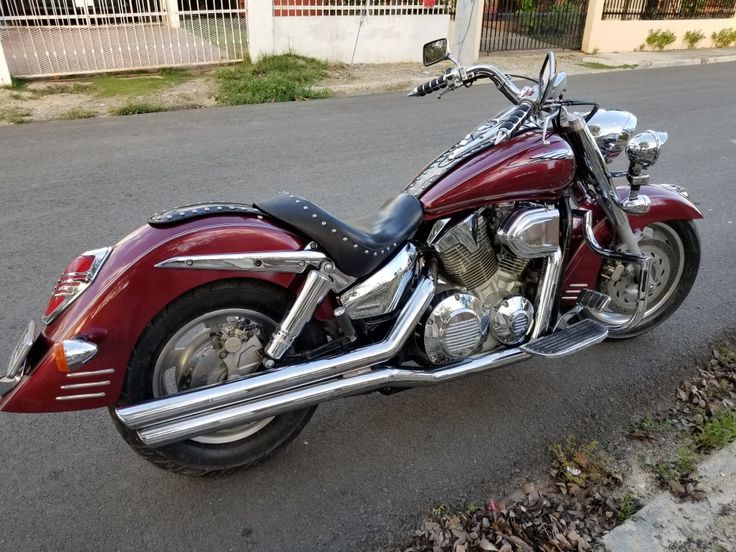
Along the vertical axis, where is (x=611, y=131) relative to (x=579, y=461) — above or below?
above

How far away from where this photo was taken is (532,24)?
1522 centimetres

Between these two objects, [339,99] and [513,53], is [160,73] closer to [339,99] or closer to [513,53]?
[339,99]

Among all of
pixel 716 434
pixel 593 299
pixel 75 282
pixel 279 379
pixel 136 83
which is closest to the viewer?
pixel 75 282

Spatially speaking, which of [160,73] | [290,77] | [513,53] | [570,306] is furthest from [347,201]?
[513,53]

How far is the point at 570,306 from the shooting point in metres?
3.02

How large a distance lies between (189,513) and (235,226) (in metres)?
1.11

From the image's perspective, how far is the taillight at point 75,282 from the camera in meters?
2.04

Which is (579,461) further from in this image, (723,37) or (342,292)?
(723,37)

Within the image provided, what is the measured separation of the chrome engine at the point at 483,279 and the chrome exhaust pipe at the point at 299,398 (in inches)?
3.6

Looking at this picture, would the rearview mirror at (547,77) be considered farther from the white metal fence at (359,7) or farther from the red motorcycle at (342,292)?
the white metal fence at (359,7)

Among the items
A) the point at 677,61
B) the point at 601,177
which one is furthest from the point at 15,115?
the point at 677,61

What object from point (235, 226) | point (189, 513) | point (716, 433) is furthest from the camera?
point (716, 433)

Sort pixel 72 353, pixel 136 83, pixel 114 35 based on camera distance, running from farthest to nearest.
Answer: pixel 114 35 → pixel 136 83 → pixel 72 353

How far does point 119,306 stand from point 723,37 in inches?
819
